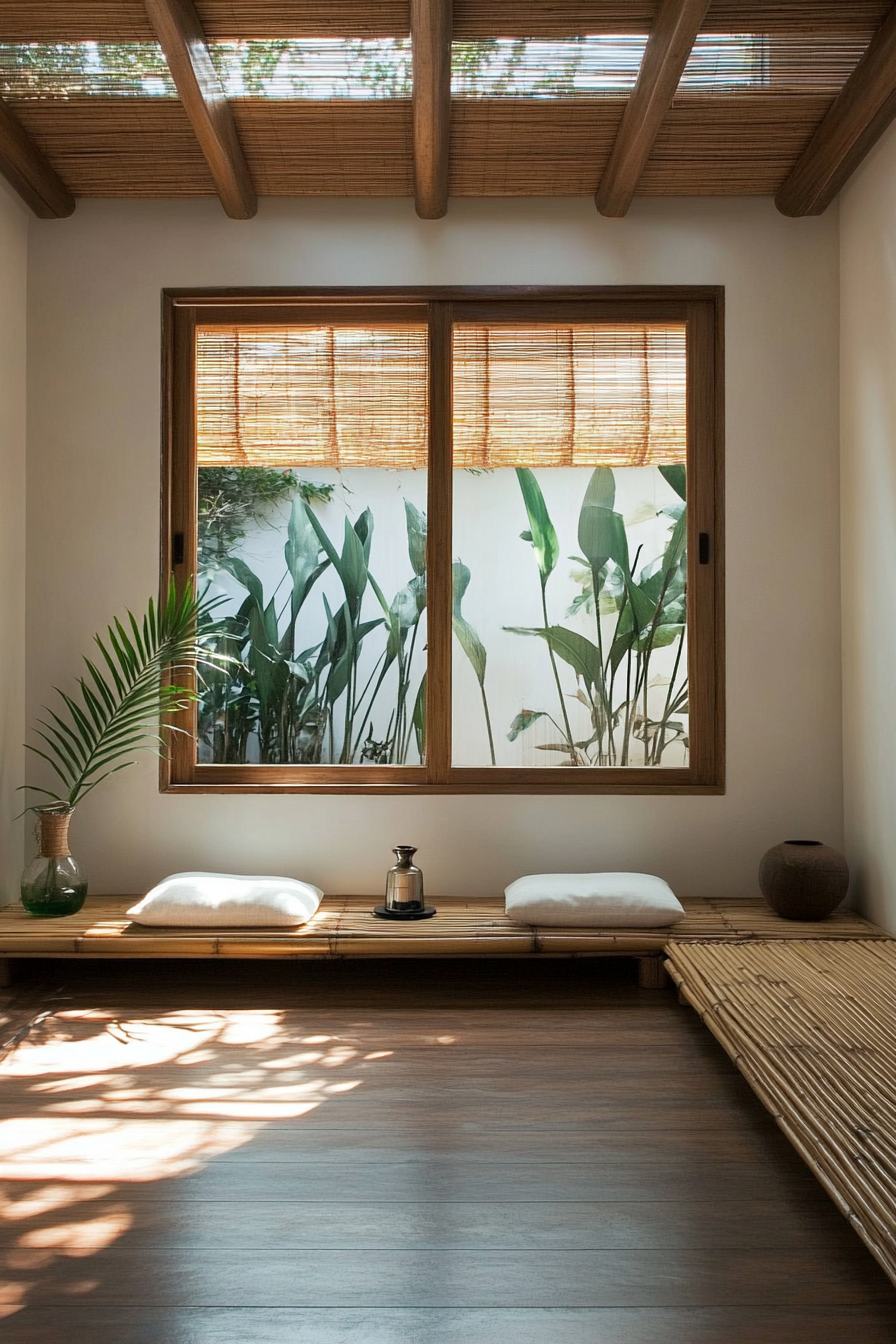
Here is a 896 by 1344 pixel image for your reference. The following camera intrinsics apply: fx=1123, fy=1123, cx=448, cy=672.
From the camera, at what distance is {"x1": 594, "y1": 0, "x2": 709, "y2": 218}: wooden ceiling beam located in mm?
3195

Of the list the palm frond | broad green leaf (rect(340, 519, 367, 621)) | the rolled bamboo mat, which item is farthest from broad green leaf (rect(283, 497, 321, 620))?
the rolled bamboo mat

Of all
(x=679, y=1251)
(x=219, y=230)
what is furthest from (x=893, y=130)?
(x=679, y=1251)

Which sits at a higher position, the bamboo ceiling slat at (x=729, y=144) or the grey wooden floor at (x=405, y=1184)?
the bamboo ceiling slat at (x=729, y=144)

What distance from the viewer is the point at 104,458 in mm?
4281

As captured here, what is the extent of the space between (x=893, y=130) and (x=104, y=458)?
2975mm

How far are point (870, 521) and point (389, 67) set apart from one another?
219 centimetres

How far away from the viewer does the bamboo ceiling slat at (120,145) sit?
3752mm

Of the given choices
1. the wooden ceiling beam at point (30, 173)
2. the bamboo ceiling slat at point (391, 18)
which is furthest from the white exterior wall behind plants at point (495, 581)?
the bamboo ceiling slat at point (391, 18)

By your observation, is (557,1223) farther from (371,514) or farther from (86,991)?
(371,514)

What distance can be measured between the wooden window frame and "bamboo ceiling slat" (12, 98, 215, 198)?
40 cm

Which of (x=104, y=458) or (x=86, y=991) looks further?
(x=104, y=458)

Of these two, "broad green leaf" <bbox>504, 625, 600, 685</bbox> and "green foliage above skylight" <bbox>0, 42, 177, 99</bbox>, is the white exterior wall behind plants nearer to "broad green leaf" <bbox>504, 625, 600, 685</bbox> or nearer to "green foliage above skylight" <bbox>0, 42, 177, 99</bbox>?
"broad green leaf" <bbox>504, 625, 600, 685</bbox>

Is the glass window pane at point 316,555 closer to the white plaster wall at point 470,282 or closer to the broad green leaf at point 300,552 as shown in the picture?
the broad green leaf at point 300,552

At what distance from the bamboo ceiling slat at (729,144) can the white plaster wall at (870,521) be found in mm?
276
